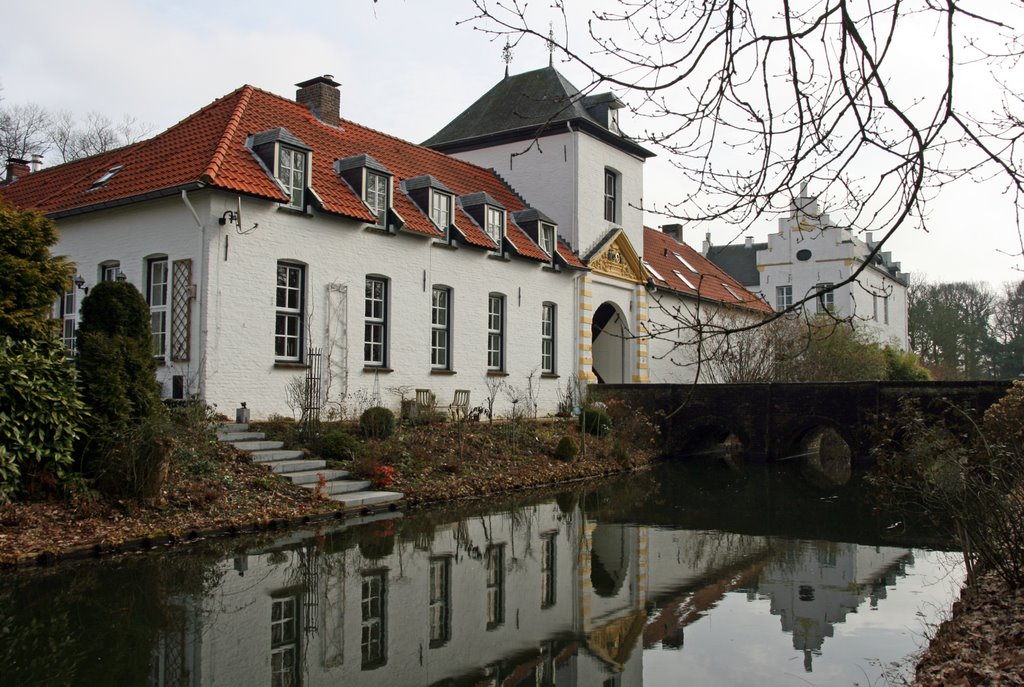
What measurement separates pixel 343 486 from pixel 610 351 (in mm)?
16186

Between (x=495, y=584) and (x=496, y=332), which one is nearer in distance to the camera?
(x=495, y=584)

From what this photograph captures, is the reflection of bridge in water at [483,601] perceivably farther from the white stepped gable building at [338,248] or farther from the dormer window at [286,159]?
the dormer window at [286,159]

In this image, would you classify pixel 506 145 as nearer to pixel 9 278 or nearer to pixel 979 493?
pixel 9 278

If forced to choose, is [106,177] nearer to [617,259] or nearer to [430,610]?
[430,610]

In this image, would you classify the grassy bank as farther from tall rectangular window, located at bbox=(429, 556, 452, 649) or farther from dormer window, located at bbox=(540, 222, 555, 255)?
dormer window, located at bbox=(540, 222, 555, 255)

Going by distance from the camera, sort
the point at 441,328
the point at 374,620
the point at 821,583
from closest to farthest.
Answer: the point at 374,620, the point at 821,583, the point at 441,328

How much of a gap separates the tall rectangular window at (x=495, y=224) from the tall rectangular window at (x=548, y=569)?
11851 millimetres

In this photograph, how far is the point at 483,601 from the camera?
810 centimetres

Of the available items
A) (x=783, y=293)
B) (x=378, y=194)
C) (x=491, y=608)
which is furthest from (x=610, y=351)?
(x=491, y=608)

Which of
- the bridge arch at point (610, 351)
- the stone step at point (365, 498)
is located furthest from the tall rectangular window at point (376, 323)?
the bridge arch at point (610, 351)

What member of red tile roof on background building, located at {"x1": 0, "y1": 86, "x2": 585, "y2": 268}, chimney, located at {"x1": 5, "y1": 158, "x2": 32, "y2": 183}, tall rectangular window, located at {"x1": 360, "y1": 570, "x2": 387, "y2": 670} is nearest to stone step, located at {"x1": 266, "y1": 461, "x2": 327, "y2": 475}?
red tile roof on background building, located at {"x1": 0, "y1": 86, "x2": 585, "y2": 268}

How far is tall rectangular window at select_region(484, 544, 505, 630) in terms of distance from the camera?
7542 mm

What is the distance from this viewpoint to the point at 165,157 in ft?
57.7

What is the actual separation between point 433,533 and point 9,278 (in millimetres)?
6129
